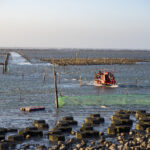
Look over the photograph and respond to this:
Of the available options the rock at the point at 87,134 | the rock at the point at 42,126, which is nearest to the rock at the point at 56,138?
the rock at the point at 87,134

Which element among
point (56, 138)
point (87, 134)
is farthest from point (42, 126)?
point (87, 134)

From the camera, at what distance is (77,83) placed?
218 ft

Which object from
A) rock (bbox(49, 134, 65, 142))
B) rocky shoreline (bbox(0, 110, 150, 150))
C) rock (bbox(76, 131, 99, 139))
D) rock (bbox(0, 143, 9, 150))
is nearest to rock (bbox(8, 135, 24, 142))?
rocky shoreline (bbox(0, 110, 150, 150))

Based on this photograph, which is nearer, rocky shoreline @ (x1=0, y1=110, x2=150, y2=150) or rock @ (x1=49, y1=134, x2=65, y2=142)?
rocky shoreline @ (x1=0, y1=110, x2=150, y2=150)

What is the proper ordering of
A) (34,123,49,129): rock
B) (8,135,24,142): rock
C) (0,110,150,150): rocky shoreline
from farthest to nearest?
(34,123,49,129): rock, (8,135,24,142): rock, (0,110,150,150): rocky shoreline

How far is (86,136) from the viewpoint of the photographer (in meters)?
25.8

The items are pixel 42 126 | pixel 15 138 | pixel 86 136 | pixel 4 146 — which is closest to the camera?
pixel 4 146

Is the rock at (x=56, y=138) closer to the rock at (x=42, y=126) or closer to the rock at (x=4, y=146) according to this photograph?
the rock at (x=4, y=146)

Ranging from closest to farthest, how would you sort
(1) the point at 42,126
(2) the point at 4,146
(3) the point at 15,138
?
(2) the point at 4,146 → (3) the point at 15,138 → (1) the point at 42,126

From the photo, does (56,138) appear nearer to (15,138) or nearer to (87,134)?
(87,134)

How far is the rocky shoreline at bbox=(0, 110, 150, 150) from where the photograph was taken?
75.1 ft

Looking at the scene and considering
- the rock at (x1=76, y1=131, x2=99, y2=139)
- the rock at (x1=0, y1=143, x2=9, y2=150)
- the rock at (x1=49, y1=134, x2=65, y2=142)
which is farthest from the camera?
the rock at (x1=76, y1=131, x2=99, y2=139)

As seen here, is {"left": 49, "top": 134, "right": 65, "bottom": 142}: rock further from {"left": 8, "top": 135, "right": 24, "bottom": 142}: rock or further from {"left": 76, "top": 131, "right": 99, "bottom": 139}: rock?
{"left": 8, "top": 135, "right": 24, "bottom": 142}: rock

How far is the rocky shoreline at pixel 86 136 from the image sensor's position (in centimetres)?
2289
